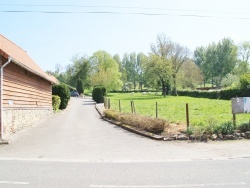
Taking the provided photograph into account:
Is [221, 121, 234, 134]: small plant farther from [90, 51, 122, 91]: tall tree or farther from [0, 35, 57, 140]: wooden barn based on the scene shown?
[90, 51, 122, 91]: tall tree

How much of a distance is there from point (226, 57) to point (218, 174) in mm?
92894

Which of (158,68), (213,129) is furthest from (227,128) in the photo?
(158,68)

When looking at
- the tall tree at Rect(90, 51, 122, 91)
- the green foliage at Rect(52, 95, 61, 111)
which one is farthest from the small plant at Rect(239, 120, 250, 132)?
the tall tree at Rect(90, 51, 122, 91)

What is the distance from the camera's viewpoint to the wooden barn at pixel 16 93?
14.0m

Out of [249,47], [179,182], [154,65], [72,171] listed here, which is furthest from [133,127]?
[249,47]

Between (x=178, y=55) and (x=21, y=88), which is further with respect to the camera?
(x=178, y=55)

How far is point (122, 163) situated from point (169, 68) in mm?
56871

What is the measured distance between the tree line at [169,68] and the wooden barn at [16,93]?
44.0m

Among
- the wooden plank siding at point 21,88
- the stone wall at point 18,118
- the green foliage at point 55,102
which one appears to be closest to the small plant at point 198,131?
the stone wall at point 18,118

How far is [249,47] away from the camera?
292 ft

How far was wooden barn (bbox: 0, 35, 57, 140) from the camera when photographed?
1398 centimetres

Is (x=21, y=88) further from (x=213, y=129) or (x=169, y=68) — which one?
(x=169, y=68)

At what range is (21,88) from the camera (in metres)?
17.7

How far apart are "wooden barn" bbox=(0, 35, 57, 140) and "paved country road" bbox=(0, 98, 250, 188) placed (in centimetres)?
211
